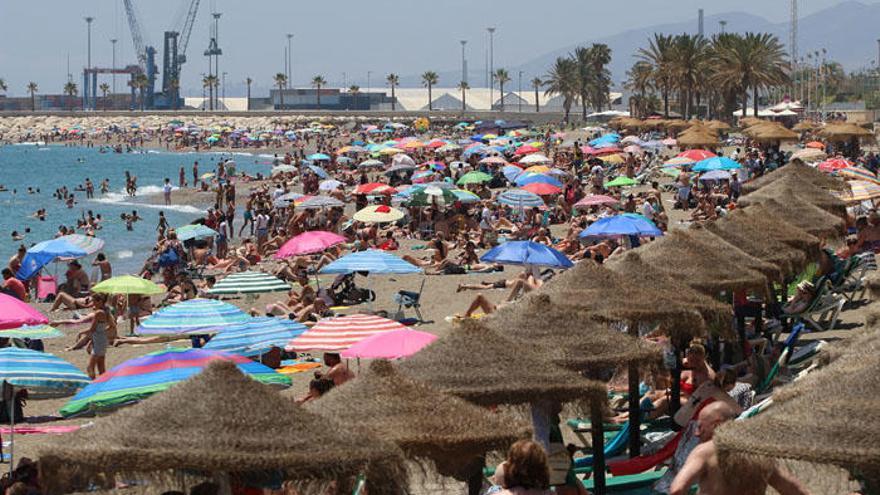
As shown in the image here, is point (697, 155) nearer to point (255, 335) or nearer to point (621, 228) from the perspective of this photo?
point (621, 228)

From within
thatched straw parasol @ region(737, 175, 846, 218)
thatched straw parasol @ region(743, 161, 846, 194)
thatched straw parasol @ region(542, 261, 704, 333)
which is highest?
thatched straw parasol @ region(743, 161, 846, 194)

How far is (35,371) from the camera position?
35.2 feet

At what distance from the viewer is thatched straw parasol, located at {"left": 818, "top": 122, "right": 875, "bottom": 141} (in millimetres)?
38688

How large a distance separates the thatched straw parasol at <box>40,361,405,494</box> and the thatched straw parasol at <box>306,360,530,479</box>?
0.40 metres

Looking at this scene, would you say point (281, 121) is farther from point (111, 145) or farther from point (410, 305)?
point (410, 305)

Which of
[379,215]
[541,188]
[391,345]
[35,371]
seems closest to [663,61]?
[541,188]

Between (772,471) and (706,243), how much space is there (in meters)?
6.81

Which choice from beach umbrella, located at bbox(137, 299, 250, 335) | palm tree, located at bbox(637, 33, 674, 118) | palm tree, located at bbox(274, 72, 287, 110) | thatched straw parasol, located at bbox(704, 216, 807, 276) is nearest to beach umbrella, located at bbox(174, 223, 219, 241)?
beach umbrella, located at bbox(137, 299, 250, 335)

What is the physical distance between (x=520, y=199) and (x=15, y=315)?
1695cm

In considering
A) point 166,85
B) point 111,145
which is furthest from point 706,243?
point 166,85

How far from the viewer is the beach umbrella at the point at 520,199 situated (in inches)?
1151

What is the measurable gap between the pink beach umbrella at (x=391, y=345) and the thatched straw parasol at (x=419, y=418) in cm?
346

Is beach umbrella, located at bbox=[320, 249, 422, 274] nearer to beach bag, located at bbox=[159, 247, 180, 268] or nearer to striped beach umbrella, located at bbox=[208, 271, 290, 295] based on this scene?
striped beach umbrella, located at bbox=[208, 271, 290, 295]

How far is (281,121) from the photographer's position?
131 meters
